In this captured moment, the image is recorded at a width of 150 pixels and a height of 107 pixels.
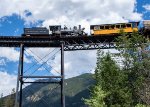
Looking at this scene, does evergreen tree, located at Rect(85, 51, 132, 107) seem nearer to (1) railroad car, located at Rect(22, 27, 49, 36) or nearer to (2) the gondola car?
(2) the gondola car

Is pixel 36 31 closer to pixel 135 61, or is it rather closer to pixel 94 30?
pixel 94 30

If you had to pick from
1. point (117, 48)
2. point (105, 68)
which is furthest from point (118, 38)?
point (105, 68)

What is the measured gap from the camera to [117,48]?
164ft

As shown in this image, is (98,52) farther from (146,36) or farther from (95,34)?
(146,36)

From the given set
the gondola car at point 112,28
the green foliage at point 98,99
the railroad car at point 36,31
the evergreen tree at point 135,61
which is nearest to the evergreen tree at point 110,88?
the green foliage at point 98,99

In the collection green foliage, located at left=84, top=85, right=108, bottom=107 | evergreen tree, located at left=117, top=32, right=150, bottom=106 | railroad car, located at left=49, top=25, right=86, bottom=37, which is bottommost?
green foliage, located at left=84, top=85, right=108, bottom=107

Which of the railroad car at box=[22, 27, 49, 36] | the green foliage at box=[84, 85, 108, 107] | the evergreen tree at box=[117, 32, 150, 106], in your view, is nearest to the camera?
the green foliage at box=[84, 85, 108, 107]

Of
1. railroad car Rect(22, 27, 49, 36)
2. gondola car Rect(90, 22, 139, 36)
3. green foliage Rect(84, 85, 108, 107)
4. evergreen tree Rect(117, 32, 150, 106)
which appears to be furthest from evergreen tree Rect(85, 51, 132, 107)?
railroad car Rect(22, 27, 49, 36)

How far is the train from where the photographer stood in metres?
49.6

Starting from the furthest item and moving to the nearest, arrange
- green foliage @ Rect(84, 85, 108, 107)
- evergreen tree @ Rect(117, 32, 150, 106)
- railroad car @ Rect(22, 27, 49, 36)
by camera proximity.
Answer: railroad car @ Rect(22, 27, 49, 36) < evergreen tree @ Rect(117, 32, 150, 106) < green foliage @ Rect(84, 85, 108, 107)

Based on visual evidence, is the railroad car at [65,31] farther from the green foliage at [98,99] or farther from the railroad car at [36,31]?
the green foliage at [98,99]

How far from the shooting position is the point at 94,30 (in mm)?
50875

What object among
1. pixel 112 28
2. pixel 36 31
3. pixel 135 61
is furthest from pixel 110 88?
pixel 36 31

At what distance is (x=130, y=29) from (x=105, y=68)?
7985 millimetres
